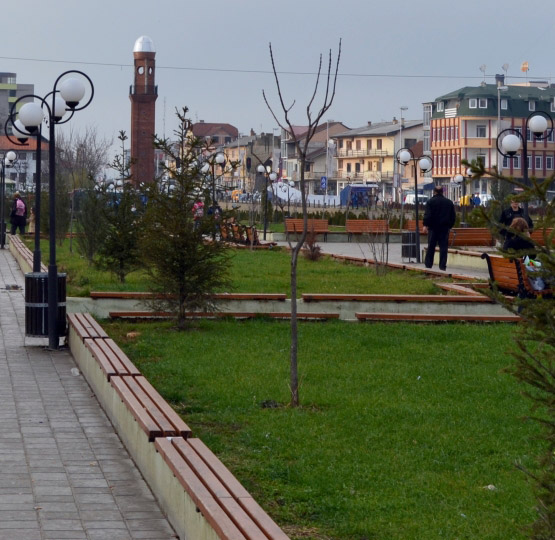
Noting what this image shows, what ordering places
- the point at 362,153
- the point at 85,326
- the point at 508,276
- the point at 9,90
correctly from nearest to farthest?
the point at 85,326
the point at 508,276
the point at 362,153
the point at 9,90

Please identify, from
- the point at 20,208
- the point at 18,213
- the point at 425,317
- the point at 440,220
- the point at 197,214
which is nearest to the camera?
the point at 197,214

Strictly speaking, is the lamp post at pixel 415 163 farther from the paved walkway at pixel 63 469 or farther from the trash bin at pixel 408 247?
the paved walkway at pixel 63 469

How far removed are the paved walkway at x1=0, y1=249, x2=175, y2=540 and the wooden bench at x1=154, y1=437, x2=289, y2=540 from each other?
0.21m

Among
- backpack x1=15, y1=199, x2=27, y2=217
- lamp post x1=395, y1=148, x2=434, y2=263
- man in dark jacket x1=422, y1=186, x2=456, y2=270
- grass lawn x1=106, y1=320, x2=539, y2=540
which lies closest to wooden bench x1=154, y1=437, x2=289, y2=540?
grass lawn x1=106, y1=320, x2=539, y2=540

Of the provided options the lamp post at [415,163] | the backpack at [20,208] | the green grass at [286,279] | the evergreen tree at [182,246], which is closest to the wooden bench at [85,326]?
the evergreen tree at [182,246]

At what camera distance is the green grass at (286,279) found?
16719 mm

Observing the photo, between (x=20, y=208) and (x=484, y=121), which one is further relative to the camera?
(x=484, y=121)

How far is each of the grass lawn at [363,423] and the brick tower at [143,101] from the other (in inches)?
2557

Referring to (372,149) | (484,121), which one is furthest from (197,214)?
(372,149)

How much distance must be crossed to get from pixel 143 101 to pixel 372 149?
42.9 meters

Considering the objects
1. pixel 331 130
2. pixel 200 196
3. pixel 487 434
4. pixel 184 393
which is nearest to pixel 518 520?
pixel 487 434

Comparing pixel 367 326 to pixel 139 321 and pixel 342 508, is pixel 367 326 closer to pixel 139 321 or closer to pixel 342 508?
pixel 139 321

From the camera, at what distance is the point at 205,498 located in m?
4.95

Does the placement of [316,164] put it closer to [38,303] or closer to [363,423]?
[38,303]
